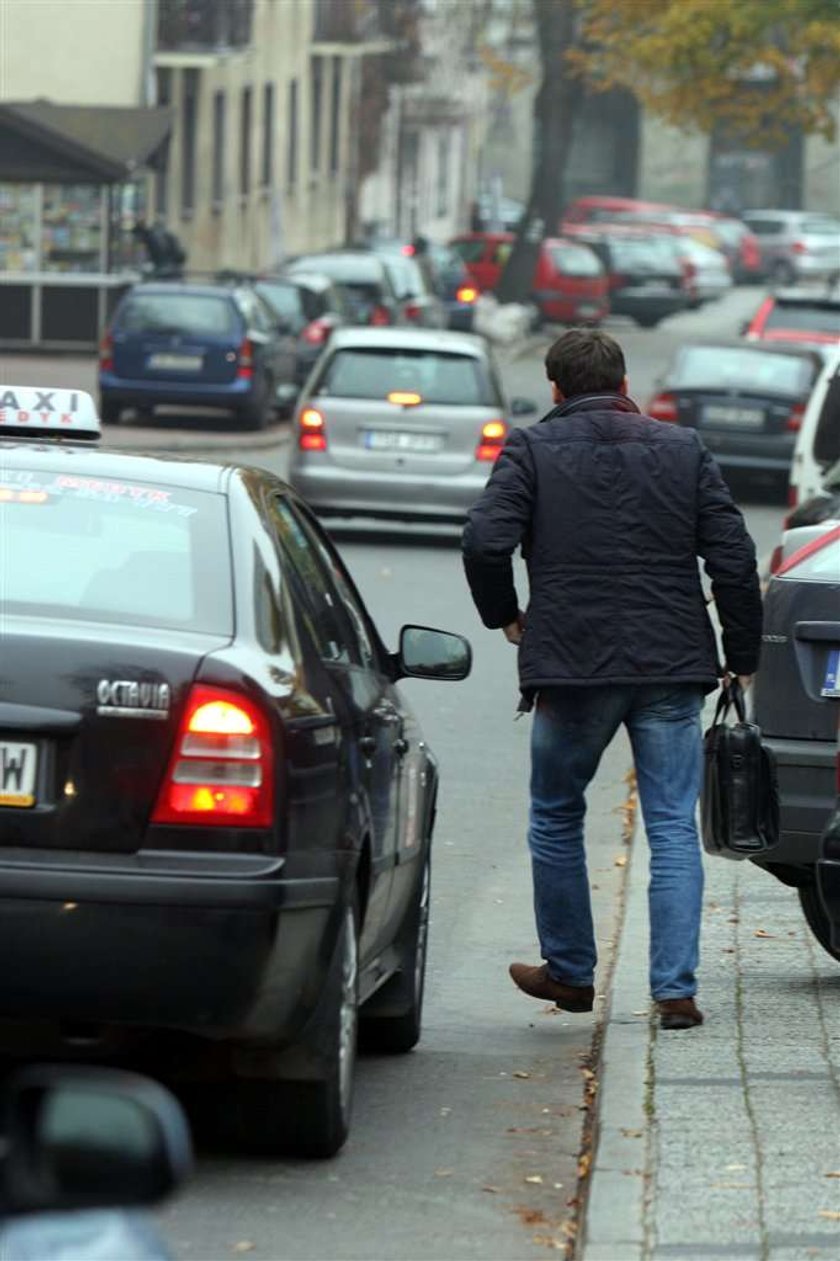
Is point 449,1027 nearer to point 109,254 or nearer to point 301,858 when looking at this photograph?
point 301,858

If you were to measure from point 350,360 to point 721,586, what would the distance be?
15.0 m

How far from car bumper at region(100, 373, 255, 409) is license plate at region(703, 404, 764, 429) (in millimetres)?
6036

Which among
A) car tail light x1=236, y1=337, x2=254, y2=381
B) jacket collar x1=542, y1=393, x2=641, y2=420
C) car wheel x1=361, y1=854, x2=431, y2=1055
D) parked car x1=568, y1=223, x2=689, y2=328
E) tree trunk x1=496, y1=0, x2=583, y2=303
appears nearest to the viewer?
car wheel x1=361, y1=854, x2=431, y2=1055

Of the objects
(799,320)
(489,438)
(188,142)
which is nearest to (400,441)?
(489,438)

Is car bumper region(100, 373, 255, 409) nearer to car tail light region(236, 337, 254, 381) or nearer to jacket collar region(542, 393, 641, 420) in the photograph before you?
car tail light region(236, 337, 254, 381)

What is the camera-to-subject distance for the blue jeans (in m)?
6.82

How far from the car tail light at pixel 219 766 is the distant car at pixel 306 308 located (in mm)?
27688

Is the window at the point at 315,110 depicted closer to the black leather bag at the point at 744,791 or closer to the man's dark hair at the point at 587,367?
the man's dark hair at the point at 587,367

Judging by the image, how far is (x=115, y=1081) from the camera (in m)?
2.51

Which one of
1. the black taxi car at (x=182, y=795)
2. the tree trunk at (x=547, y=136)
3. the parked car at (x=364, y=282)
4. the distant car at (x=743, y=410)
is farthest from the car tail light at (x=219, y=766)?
the tree trunk at (x=547, y=136)

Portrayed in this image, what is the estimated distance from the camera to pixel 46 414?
6.70 metres

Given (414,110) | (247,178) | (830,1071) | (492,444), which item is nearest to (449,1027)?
(830,1071)

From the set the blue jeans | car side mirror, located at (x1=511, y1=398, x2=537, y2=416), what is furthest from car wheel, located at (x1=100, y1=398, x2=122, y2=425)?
the blue jeans

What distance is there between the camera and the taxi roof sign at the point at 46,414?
6.64m
